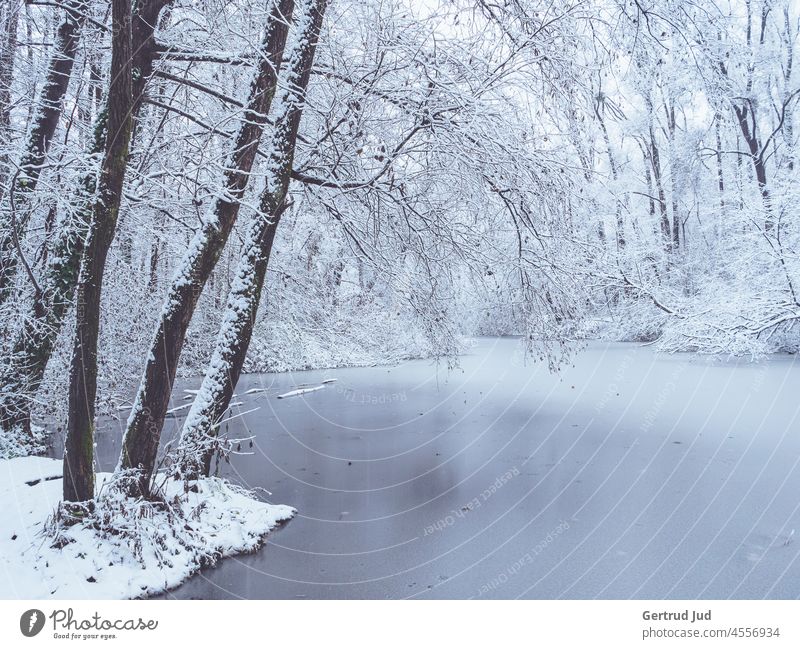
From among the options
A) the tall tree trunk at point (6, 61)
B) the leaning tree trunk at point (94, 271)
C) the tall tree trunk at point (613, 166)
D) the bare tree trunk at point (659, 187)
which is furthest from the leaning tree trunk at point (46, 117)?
the bare tree trunk at point (659, 187)

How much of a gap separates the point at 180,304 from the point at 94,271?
59 cm

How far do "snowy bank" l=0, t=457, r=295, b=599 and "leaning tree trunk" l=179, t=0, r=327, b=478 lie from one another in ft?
1.21

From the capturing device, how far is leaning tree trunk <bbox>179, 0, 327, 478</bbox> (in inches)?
158

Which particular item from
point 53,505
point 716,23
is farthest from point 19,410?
point 716,23

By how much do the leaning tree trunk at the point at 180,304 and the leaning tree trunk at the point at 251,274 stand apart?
9.9 inches

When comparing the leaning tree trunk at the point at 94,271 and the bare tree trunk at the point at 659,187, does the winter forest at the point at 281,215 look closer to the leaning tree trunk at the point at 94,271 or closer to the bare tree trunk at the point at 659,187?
the leaning tree trunk at the point at 94,271

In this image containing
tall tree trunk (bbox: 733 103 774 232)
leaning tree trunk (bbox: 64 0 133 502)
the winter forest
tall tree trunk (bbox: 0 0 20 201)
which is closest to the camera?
leaning tree trunk (bbox: 64 0 133 502)

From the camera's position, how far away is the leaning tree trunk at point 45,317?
4.19m

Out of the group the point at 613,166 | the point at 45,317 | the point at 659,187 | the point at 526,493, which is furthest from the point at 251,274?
the point at 659,187

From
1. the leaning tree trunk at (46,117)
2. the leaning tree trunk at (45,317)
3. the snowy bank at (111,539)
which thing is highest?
the leaning tree trunk at (46,117)

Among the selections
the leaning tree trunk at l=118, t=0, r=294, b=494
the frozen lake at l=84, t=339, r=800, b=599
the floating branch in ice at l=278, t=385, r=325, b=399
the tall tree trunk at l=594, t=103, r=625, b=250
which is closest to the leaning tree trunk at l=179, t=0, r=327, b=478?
the leaning tree trunk at l=118, t=0, r=294, b=494

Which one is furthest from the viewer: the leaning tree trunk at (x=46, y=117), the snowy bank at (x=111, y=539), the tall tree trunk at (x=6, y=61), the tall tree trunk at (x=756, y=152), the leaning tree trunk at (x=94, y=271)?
the tall tree trunk at (x=756, y=152)

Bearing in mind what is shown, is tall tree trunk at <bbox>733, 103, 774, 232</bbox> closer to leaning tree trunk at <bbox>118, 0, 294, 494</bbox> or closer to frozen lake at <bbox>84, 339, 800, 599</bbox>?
frozen lake at <bbox>84, 339, 800, 599</bbox>
